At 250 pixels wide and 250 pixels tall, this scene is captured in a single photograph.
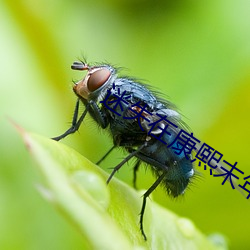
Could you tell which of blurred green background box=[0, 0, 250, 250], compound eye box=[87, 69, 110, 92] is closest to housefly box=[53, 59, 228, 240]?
compound eye box=[87, 69, 110, 92]

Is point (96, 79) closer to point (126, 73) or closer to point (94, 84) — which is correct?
point (94, 84)

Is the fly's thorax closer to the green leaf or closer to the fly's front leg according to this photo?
the fly's front leg

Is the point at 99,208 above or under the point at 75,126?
above

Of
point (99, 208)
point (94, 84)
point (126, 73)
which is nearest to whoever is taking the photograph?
point (99, 208)

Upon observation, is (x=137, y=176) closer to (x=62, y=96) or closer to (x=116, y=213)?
(x=62, y=96)

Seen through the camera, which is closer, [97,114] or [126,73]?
[97,114]

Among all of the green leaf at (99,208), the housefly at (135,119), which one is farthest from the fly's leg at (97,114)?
the green leaf at (99,208)

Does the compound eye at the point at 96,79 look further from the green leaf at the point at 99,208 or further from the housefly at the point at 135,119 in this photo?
the green leaf at the point at 99,208

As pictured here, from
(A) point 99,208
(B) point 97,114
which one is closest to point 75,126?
(B) point 97,114
